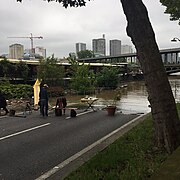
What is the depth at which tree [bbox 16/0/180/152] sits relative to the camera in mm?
6438

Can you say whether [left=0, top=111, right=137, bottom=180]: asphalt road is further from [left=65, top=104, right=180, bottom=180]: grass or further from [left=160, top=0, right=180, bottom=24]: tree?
[left=160, top=0, right=180, bottom=24]: tree

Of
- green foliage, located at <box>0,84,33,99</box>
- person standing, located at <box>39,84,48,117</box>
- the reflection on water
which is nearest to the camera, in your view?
person standing, located at <box>39,84,48,117</box>

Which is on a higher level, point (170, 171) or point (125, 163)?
point (170, 171)

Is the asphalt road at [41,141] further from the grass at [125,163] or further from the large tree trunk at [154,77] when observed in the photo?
the large tree trunk at [154,77]

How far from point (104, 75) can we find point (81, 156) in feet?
150

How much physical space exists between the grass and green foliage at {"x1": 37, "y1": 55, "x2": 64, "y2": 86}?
33.5 m

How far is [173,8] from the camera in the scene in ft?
57.8

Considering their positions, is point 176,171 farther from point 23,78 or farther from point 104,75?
point 104,75

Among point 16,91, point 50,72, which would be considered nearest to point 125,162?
point 16,91

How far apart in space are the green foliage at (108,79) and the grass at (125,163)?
145 ft

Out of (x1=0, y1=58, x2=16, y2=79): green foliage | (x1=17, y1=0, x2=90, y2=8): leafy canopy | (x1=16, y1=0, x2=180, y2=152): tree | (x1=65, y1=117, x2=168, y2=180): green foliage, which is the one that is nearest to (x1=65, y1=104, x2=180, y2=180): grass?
(x1=65, y1=117, x2=168, y2=180): green foliage

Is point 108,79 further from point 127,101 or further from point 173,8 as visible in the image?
point 173,8

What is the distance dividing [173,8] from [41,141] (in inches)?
484

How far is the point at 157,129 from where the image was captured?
21.6 feet
